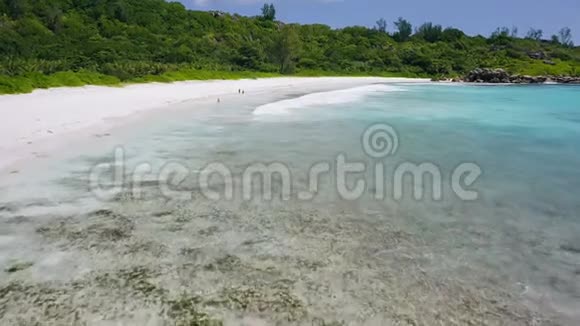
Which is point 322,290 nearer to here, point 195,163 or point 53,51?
point 195,163

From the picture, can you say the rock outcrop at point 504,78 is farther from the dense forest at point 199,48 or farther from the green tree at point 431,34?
the green tree at point 431,34

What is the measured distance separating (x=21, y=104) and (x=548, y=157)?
14.6 m

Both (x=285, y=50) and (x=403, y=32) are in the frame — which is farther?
(x=403, y=32)

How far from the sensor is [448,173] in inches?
313

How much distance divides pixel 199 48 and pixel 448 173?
49.0m

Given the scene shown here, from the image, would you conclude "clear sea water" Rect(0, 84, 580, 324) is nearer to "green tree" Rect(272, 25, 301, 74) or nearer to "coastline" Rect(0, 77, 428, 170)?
"coastline" Rect(0, 77, 428, 170)

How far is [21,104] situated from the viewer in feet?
41.9

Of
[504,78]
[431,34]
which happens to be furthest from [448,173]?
[431,34]

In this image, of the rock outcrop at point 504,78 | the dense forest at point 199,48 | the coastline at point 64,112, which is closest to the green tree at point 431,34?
the dense forest at point 199,48

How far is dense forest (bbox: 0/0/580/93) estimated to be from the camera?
27.4m

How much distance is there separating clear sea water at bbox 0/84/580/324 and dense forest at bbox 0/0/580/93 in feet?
30.9

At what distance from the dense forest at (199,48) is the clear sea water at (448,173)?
942 cm

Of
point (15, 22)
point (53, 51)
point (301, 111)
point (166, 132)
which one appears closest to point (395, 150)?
point (166, 132)

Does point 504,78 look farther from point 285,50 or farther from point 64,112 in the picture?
point 64,112
